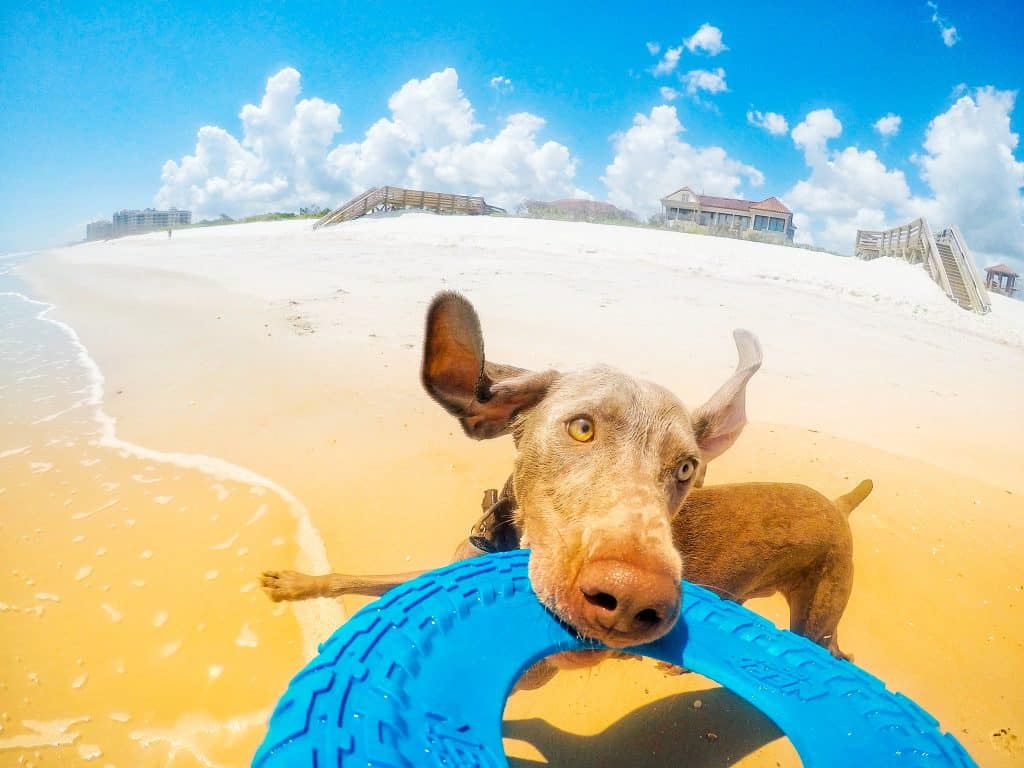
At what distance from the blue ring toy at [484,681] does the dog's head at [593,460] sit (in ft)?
0.86

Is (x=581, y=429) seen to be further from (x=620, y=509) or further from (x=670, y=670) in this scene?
(x=670, y=670)

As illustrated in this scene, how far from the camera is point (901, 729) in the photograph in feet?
6.89

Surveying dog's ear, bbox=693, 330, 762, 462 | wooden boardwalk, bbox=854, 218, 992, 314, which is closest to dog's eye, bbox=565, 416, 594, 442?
dog's ear, bbox=693, 330, 762, 462

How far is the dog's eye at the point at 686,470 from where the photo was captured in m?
2.88

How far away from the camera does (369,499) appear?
523cm

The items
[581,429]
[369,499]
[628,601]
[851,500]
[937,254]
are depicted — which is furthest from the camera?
[937,254]

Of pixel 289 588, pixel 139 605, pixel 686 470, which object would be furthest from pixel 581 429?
pixel 139 605

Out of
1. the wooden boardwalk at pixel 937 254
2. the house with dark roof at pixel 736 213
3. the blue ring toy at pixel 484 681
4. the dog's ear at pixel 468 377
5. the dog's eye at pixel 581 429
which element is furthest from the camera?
the house with dark roof at pixel 736 213

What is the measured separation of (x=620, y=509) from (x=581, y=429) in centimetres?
66

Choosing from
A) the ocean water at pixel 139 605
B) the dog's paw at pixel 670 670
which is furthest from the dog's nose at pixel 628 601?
the ocean water at pixel 139 605

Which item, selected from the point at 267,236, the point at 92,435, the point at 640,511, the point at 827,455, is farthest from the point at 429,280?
the point at 267,236

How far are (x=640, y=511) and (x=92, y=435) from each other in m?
6.41

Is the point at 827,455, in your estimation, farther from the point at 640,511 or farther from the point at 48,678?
the point at 48,678

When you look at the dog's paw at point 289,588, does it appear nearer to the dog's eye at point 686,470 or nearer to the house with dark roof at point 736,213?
the dog's eye at point 686,470
